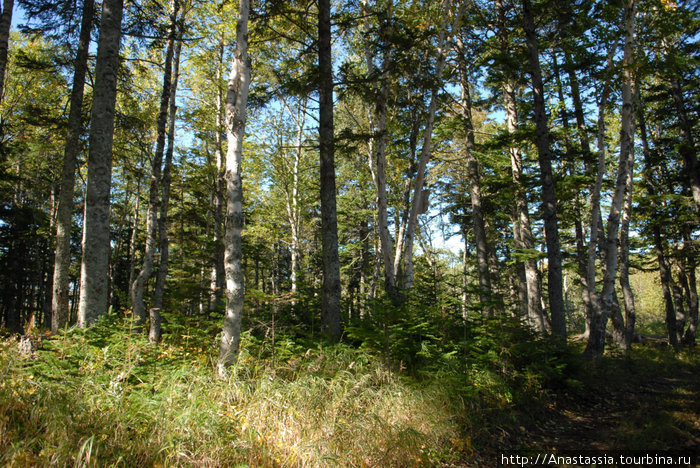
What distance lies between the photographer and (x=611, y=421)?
17.9 feet

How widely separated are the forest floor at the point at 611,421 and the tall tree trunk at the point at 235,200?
3.59 metres

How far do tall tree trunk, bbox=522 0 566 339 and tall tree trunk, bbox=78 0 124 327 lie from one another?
10.6 metres

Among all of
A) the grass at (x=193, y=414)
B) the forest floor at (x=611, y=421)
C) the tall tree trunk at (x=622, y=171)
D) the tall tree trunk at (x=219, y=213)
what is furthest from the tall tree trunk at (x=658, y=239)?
the tall tree trunk at (x=219, y=213)

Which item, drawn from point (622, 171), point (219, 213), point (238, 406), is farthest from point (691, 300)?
point (219, 213)

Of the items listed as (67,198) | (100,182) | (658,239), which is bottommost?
(658,239)

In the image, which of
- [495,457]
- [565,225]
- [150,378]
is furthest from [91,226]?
[565,225]

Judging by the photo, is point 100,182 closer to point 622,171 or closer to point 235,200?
point 235,200

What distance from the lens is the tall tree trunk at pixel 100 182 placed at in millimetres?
6207

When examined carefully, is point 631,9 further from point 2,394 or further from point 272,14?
point 2,394

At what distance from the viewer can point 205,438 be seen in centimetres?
318

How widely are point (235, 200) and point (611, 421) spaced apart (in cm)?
696

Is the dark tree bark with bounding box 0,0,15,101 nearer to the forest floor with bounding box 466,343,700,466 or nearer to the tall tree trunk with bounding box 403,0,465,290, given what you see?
the tall tree trunk with bounding box 403,0,465,290

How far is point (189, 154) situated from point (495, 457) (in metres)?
19.0

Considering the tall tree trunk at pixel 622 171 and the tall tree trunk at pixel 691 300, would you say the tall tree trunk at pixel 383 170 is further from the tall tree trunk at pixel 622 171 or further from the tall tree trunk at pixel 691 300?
the tall tree trunk at pixel 691 300
